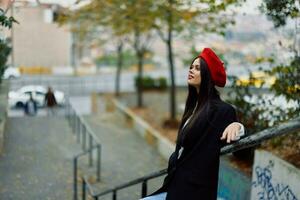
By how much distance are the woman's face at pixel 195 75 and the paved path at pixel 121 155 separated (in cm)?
334

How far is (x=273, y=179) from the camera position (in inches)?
180

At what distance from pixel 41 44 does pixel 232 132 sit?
2583cm

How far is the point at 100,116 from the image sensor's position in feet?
55.4

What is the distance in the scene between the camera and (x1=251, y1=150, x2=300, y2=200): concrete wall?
13.6 feet

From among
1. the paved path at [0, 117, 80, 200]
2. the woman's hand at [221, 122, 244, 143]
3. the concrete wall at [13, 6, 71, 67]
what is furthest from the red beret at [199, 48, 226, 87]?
the concrete wall at [13, 6, 71, 67]

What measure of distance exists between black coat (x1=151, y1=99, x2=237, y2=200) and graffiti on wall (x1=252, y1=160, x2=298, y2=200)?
177 cm

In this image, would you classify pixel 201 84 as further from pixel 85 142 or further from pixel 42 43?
pixel 42 43

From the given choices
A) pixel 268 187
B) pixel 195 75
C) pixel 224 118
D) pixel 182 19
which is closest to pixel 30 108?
pixel 182 19

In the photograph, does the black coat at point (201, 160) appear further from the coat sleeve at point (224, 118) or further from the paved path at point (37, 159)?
the paved path at point (37, 159)

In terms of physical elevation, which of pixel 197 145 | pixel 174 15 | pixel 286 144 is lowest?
pixel 286 144

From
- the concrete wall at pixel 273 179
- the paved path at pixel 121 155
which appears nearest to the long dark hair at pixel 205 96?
the concrete wall at pixel 273 179

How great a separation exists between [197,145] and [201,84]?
33 centimetres

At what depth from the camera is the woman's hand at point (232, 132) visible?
7.86ft

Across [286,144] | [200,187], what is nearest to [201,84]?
[200,187]
